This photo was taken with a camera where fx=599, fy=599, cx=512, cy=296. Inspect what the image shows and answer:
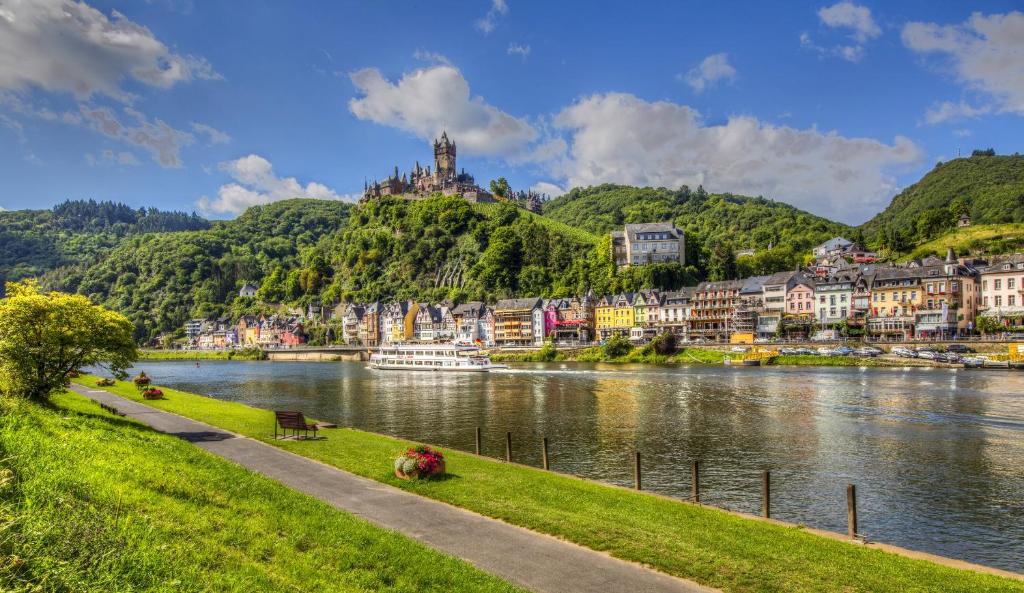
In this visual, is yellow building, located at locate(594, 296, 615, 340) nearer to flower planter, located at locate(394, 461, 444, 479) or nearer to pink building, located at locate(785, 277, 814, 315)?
pink building, located at locate(785, 277, 814, 315)

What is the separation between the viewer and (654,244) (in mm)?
145000

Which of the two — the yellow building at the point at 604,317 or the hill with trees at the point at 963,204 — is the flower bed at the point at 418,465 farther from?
the hill with trees at the point at 963,204

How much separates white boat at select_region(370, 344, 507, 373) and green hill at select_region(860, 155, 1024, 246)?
109581 mm

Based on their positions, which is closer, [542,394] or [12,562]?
[12,562]

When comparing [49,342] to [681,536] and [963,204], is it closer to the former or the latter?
[681,536]

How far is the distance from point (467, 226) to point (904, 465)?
168021 millimetres

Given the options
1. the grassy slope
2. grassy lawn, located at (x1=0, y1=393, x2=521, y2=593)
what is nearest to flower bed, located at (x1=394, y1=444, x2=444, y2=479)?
grassy lawn, located at (x1=0, y1=393, x2=521, y2=593)

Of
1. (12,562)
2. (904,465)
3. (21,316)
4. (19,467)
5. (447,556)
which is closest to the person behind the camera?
(12,562)

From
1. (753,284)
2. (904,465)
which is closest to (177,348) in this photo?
(753,284)

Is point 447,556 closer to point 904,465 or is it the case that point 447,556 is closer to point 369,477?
point 369,477

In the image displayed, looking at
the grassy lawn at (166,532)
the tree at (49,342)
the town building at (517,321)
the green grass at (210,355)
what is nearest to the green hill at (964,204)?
the town building at (517,321)

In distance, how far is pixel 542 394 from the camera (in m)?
54.2

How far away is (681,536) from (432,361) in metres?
79.9

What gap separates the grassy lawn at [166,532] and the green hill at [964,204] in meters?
159
